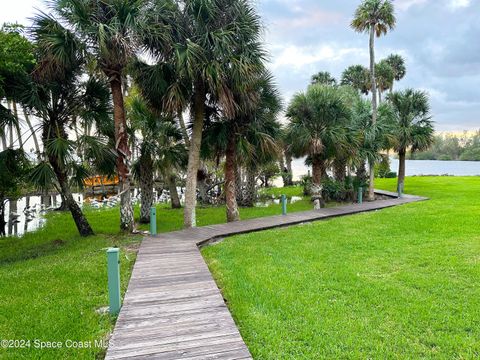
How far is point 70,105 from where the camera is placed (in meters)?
9.29

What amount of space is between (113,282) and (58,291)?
4.80ft

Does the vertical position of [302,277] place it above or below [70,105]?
below

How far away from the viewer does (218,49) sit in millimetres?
8562

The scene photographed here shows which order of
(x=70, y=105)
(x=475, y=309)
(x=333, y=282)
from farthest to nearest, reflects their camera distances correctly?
(x=70, y=105) → (x=333, y=282) → (x=475, y=309)

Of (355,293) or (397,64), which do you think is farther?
(397,64)

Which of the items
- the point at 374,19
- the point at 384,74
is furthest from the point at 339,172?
the point at 384,74

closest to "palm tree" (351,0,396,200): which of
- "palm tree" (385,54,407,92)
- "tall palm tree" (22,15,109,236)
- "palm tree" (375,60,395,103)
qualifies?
"tall palm tree" (22,15,109,236)

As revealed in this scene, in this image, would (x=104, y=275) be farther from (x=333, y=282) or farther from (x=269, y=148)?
(x=269, y=148)

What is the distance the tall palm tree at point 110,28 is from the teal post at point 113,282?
5764 mm

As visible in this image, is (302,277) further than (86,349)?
Yes

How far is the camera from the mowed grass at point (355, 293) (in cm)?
313

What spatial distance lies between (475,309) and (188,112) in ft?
29.3

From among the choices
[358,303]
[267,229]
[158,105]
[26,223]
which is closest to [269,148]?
[267,229]

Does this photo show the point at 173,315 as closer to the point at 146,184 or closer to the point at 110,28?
the point at 110,28
